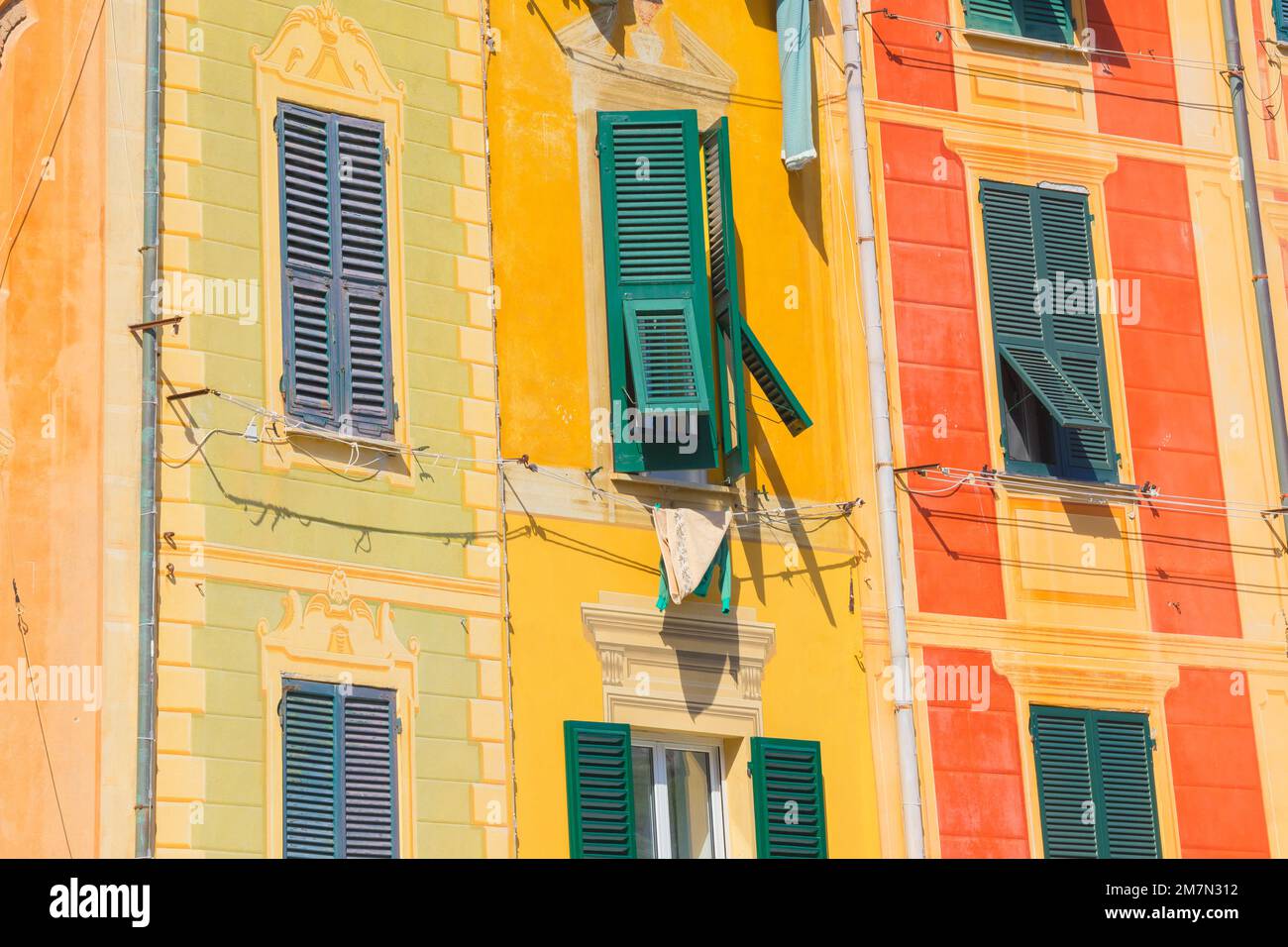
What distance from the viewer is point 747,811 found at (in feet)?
63.7

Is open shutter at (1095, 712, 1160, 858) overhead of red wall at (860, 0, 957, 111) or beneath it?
beneath

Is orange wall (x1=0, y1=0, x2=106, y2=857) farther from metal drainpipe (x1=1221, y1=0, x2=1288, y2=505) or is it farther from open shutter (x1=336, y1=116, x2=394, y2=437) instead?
metal drainpipe (x1=1221, y1=0, x2=1288, y2=505)

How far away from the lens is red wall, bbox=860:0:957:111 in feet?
70.8

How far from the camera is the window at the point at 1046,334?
836 inches

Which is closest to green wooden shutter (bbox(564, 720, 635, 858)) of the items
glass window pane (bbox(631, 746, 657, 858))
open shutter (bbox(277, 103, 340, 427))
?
glass window pane (bbox(631, 746, 657, 858))

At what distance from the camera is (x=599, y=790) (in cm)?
1859

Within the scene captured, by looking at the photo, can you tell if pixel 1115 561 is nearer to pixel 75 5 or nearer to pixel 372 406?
pixel 372 406

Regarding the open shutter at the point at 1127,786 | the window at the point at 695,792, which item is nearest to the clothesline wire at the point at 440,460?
the window at the point at 695,792

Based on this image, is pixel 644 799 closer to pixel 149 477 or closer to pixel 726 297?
pixel 726 297

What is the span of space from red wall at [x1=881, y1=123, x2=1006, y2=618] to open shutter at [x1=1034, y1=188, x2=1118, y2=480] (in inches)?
26.5

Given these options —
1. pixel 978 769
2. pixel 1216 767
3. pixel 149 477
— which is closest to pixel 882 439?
pixel 978 769

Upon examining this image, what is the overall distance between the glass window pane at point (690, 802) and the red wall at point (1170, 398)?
377 cm

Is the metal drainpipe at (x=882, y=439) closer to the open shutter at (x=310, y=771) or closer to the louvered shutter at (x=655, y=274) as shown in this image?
the louvered shutter at (x=655, y=274)
